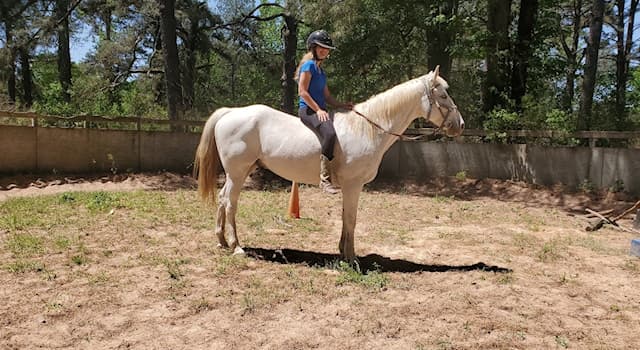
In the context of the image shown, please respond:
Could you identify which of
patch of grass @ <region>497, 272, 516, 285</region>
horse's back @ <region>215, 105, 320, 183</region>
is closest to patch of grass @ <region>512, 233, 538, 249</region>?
patch of grass @ <region>497, 272, 516, 285</region>

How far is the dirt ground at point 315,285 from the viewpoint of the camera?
3.20m

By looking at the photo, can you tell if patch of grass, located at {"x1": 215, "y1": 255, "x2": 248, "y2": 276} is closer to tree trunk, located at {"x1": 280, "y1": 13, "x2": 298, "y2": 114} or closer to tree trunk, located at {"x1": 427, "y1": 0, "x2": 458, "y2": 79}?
tree trunk, located at {"x1": 280, "y1": 13, "x2": 298, "y2": 114}

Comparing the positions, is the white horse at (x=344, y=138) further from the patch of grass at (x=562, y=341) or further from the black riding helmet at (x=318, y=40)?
the patch of grass at (x=562, y=341)

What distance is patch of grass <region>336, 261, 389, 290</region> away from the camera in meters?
4.31

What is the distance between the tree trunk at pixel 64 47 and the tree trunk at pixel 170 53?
443cm

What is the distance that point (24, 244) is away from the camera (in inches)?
204

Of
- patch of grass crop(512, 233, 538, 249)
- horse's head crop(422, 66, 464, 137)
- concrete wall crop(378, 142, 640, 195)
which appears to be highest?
horse's head crop(422, 66, 464, 137)

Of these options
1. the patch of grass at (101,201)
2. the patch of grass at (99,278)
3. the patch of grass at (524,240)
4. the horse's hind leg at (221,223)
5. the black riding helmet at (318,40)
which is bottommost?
the patch of grass at (524,240)

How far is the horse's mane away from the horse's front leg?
650mm

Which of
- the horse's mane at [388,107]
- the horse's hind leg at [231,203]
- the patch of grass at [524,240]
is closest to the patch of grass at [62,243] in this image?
the horse's hind leg at [231,203]

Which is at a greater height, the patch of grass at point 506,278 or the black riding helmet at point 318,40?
the black riding helmet at point 318,40

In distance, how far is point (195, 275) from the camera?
14.7 feet

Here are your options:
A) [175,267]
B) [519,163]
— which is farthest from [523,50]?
[175,267]

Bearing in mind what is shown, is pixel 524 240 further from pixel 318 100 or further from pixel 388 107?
pixel 318 100
